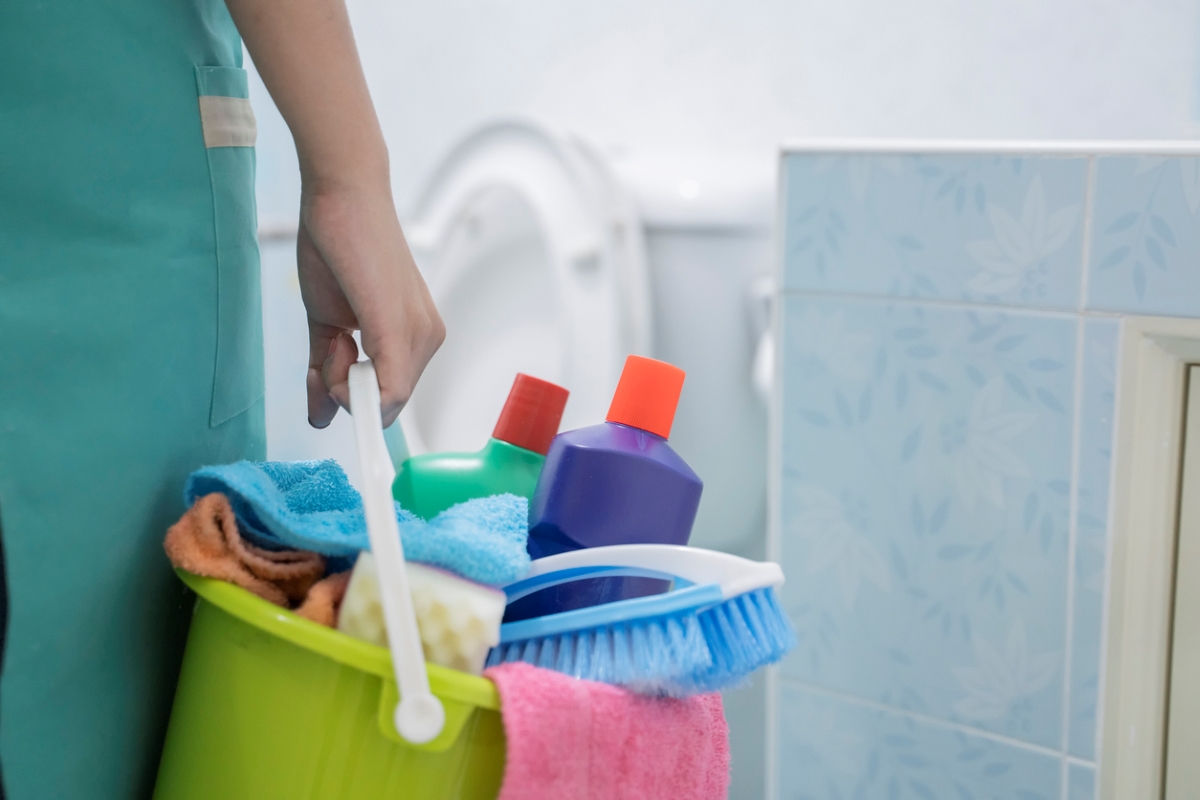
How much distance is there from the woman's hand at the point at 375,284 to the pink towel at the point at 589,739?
0.11m

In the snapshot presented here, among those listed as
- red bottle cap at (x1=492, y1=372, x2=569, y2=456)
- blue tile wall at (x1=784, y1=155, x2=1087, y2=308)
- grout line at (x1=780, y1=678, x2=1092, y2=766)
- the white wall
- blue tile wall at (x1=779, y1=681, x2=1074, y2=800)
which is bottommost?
blue tile wall at (x1=779, y1=681, x2=1074, y2=800)

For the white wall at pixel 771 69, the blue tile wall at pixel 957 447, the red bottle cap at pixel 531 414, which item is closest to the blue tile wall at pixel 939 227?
the blue tile wall at pixel 957 447

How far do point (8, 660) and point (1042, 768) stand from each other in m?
0.46

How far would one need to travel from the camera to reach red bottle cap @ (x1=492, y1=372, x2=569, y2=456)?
40 cm

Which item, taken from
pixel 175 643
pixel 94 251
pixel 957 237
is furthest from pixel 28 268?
pixel 957 237

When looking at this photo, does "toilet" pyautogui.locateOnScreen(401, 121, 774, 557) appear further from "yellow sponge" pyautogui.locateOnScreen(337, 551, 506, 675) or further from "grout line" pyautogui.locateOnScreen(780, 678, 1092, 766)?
"yellow sponge" pyautogui.locateOnScreen(337, 551, 506, 675)

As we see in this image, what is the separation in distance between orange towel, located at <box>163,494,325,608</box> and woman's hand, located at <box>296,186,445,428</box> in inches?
2.3

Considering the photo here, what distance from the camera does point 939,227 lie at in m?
0.47

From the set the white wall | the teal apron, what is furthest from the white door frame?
the white wall

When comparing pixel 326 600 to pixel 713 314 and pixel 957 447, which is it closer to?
pixel 957 447

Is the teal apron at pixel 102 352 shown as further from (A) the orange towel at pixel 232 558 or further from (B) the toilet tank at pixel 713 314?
(B) the toilet tank at pixel 713 314

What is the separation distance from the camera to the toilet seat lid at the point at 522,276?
89 cm

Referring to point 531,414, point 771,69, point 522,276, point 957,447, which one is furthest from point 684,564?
point 771,69

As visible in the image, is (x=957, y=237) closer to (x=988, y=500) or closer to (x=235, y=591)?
(x=988, y=500)
